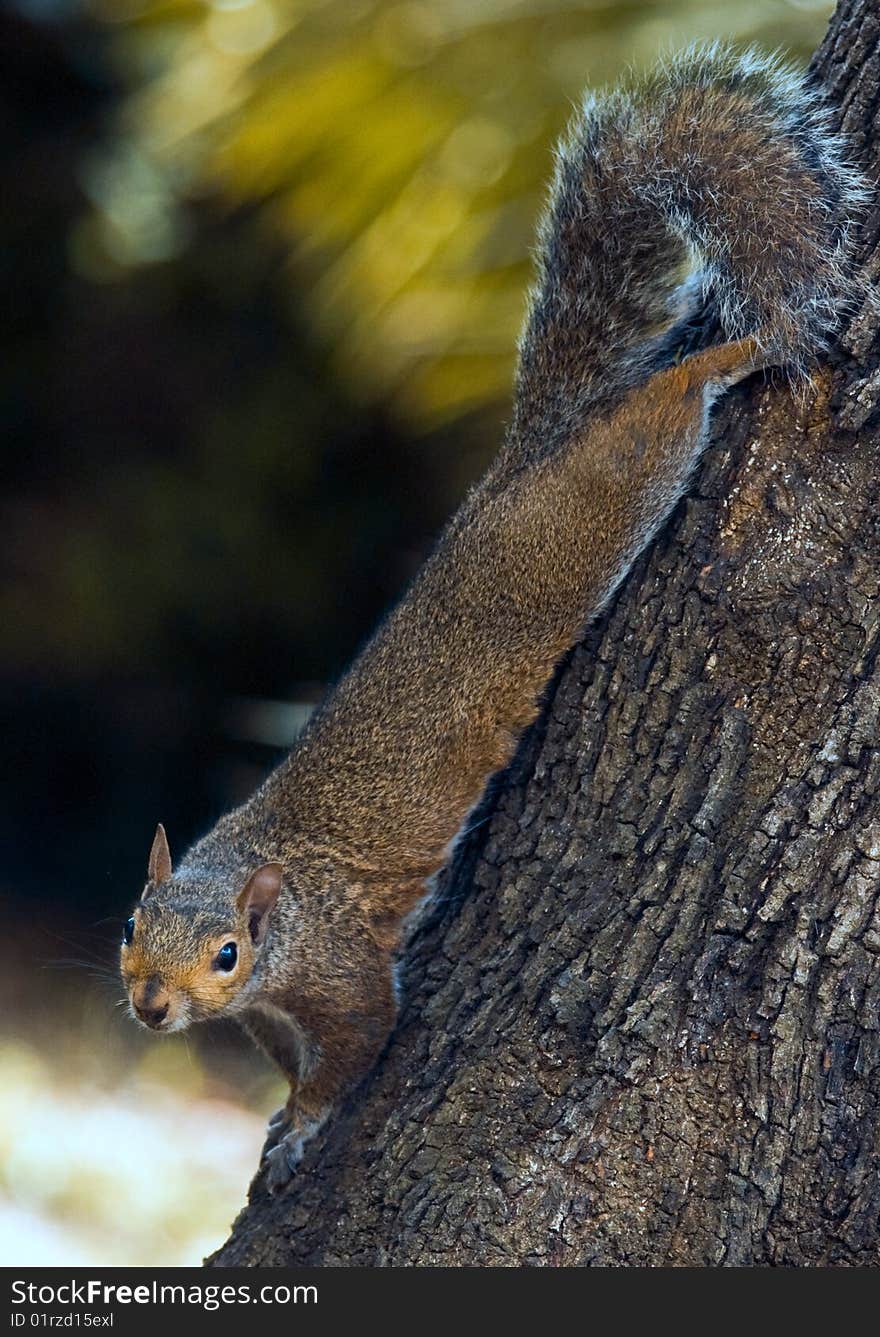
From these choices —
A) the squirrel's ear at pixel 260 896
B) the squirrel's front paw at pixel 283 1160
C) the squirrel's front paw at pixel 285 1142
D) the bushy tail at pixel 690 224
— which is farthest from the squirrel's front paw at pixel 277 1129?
the bushy tail at pixel 690 224

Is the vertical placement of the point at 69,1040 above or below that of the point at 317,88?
below

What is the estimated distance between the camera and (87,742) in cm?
696

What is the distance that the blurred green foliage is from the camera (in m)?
5.04

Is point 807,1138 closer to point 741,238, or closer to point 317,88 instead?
point 741,238

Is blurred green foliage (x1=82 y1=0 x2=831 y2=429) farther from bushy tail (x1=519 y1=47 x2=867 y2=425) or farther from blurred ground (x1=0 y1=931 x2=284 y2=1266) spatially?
blurred ground (x1=0 y1=931 x2=284 y2=1266)

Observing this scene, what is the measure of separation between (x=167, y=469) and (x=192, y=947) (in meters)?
4.17

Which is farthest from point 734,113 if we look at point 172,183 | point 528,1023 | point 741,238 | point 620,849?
point 172,183

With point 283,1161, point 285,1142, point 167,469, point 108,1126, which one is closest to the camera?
point 283,1161

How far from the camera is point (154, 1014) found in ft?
8.82

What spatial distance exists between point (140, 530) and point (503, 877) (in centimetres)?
454

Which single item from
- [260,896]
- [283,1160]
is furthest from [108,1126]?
[283,1160]

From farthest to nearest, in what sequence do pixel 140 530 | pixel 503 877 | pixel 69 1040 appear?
pixel 140 530, pixel 69 1040, pixel 503 877

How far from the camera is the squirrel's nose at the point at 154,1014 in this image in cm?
269

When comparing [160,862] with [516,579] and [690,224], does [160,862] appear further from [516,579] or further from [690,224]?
[690,224]
